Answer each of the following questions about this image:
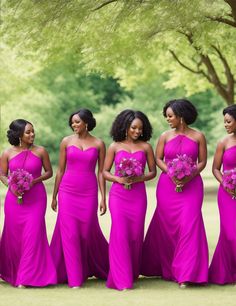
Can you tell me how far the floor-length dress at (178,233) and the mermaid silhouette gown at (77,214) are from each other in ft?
2.72

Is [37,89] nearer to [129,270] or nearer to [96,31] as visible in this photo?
[96,31]

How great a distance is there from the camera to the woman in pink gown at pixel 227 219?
11320 millimetres

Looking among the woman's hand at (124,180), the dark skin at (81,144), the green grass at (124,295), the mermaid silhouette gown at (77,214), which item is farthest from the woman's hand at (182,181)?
the green grass at (124,295)

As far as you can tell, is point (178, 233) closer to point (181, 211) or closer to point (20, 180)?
point (181, 211)

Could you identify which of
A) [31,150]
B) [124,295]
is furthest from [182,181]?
[31,150]

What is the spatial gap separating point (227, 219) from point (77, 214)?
1.97m

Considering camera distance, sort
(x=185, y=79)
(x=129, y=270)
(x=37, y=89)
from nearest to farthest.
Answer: (x=129, y=270)
(x=185, y=79)
(x=37, y=89)

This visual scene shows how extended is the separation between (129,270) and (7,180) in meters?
2.02

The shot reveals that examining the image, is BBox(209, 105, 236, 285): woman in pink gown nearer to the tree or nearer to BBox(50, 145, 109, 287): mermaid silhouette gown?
BBox(50, 145, 109, 287): mermaid silhouette gown

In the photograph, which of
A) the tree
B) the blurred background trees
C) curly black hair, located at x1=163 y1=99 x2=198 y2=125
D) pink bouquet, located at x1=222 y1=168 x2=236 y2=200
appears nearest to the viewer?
pink bouquet, located at x1=222 y1=168 x2=236 y2=200

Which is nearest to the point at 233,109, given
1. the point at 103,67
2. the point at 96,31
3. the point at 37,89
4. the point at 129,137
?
the point at 129,137

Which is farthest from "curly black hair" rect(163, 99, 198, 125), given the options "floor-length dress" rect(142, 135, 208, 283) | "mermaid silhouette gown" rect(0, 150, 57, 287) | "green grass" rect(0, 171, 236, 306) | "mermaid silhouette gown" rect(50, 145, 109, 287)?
"green grass" rect(0, 171, 236, 306)

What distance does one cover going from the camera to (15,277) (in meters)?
11.6

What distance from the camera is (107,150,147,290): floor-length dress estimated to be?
11.2 m
